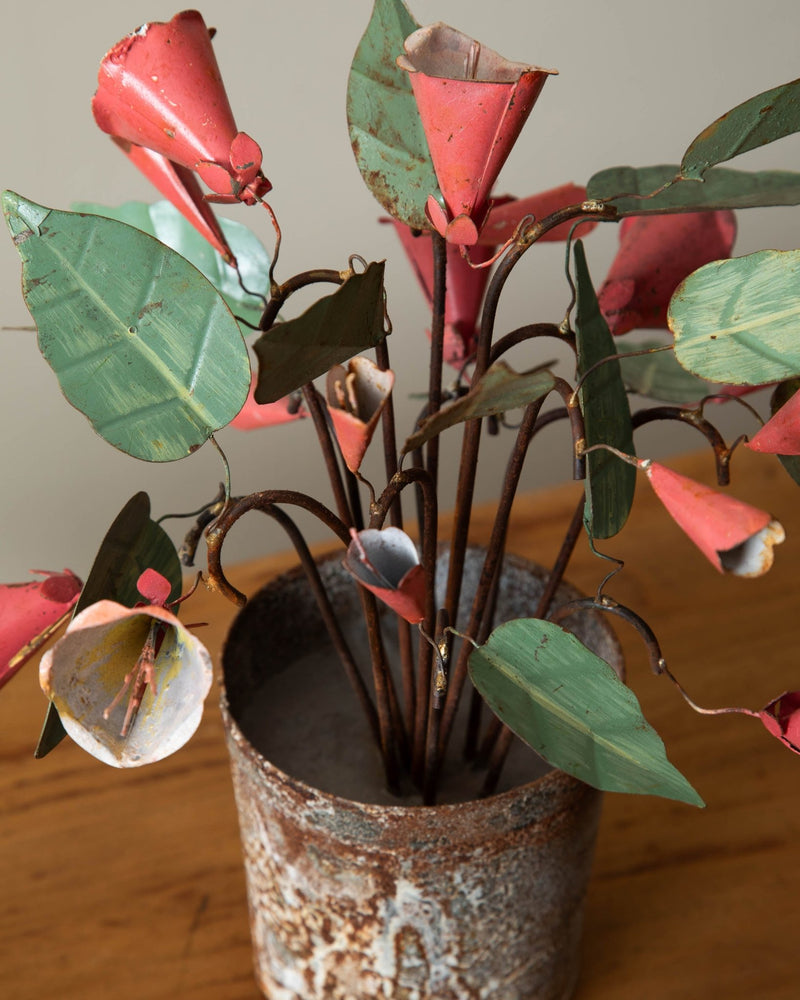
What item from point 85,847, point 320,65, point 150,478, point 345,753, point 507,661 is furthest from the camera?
point 150,478

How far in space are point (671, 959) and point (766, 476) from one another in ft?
1.33

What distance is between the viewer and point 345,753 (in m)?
0.48

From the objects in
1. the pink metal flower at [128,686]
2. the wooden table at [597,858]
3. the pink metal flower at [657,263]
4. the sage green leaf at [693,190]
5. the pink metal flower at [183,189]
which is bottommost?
the wooden table at [597,858]

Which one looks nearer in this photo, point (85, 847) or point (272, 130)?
point (85, 847)

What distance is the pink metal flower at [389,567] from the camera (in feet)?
0.93

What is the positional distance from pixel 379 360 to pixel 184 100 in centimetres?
11

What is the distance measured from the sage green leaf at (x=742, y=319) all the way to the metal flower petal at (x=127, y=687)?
0.17 meters

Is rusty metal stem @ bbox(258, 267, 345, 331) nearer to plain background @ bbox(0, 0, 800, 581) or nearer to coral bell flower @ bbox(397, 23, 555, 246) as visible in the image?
coral bell flower @ bbox(397, 23, 555, 246)

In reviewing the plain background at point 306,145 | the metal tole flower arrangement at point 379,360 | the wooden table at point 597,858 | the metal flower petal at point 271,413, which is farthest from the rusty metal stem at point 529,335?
the plain background at point 306,145

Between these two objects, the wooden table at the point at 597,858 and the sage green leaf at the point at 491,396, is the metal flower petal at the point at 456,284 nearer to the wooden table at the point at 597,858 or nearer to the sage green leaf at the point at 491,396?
the sage green leaf at the point at 491,396

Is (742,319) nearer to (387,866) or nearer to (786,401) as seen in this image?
(786,401)

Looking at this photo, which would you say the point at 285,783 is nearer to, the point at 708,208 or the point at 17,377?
the point at 708,208

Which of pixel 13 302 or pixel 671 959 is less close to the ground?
pixel 13 302

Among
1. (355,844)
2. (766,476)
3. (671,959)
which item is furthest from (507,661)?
(766,476)
